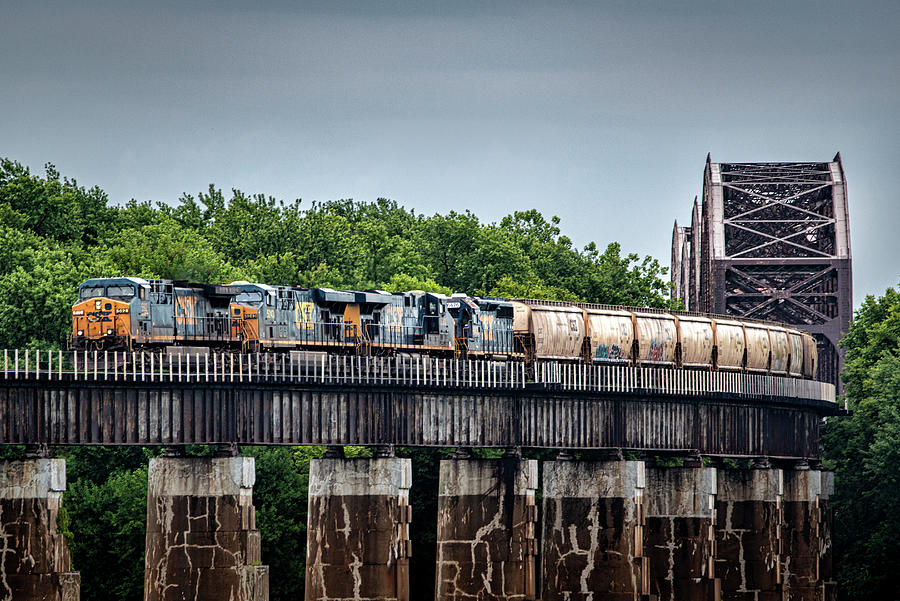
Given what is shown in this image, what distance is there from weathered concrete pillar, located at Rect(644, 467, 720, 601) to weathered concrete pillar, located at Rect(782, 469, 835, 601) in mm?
12666

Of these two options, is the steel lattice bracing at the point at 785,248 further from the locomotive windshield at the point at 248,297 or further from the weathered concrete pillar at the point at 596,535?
the locomotive windshield at the point at 248,297

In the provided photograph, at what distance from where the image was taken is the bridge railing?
81.1m

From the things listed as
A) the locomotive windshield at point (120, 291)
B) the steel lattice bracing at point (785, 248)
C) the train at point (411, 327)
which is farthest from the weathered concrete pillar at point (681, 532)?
the steel lattice bracing at point (785, 248)

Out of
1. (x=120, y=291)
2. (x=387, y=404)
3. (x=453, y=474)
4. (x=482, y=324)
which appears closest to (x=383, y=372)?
(x=387, y=404)

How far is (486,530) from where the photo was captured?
9362 centimetres

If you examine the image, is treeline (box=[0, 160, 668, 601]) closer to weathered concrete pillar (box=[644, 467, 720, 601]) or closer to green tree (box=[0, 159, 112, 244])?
green tree (box=[0, 159, 112, 244])

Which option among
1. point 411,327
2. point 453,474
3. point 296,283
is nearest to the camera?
point 453,474

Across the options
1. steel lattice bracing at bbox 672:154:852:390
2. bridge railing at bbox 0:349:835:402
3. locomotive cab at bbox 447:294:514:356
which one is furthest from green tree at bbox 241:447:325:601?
steel lattice bracing at bbox 672:154:852:390

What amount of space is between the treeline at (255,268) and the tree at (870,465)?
2396cm

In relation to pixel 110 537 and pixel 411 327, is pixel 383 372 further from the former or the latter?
pixel 110 537

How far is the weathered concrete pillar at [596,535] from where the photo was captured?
320 feet

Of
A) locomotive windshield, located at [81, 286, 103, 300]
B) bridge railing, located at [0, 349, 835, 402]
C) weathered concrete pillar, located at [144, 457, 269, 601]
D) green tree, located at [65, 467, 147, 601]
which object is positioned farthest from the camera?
green tree, located at [65, 467, 147, 601]

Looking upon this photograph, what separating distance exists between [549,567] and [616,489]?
5570 mm

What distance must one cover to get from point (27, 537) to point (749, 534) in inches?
1922
